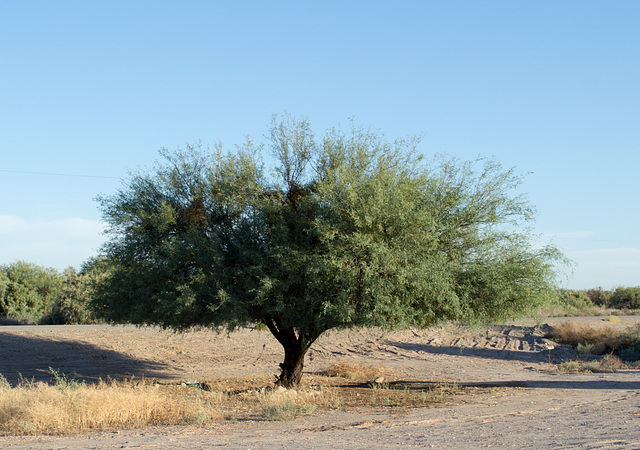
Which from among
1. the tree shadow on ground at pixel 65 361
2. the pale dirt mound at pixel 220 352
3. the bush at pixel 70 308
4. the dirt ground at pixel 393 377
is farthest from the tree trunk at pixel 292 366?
the bush at pixel 70 308

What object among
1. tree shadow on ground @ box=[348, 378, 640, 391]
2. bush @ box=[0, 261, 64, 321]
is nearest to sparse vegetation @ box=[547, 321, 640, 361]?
tree shadow on ground @ box=[348, 378, 640, 391]

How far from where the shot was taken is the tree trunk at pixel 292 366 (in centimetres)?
1900

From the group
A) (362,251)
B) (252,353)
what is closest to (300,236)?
(362,251)

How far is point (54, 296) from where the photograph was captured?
51.8 meters

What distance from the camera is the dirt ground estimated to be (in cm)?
1047

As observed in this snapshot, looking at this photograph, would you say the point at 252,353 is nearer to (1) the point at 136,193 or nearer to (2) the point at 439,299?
(1) the point at 136,193

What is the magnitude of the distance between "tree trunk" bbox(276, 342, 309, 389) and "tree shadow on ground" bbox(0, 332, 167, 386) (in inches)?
278

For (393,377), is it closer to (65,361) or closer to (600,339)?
(65,361)

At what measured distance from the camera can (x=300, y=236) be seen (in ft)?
52.1

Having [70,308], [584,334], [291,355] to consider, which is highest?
[70,308]

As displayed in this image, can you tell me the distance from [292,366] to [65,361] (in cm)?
1254

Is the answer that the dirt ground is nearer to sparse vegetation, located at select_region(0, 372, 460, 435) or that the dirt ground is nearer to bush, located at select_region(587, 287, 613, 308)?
sparse vegetation, located at select_region(0, 372, 460, 435)

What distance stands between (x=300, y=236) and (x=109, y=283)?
659 cm

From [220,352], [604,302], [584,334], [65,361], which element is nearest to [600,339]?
[584,334]
